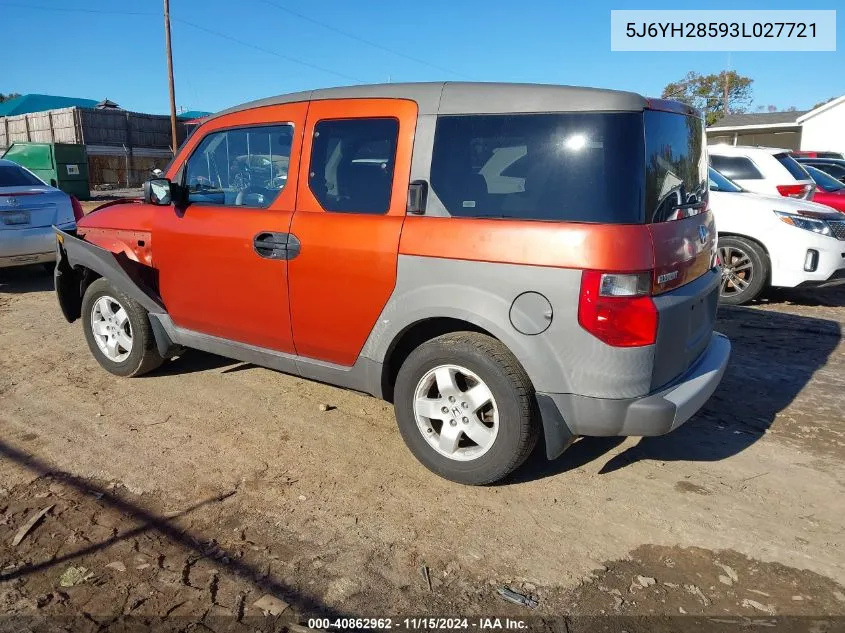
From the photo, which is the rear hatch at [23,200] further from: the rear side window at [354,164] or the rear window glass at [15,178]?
the rear side window at [354,164]

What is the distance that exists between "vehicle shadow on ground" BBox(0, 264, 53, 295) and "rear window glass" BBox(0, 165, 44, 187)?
125cm

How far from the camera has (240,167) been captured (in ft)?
13.5

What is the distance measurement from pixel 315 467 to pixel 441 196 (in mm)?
1629

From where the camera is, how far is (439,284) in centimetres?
318

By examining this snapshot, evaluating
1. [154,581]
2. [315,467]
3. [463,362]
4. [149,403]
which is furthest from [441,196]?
[149,403]

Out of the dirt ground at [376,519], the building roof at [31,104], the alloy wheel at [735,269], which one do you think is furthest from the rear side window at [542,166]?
Answer: the building roof at [31,104]

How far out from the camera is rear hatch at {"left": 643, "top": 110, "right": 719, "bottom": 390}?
2912 mm

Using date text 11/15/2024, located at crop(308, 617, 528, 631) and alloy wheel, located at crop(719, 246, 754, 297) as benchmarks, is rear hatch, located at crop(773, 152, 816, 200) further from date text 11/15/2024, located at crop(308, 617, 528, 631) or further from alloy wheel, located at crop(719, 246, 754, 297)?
date text 11/15/2024, located at crop(308, 617, 528, 631)

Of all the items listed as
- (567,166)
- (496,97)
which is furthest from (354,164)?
(567,166)

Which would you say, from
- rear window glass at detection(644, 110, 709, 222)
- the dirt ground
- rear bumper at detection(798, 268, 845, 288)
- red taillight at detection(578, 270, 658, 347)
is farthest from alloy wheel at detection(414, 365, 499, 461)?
rear bumper at detection(798, 268, 845, 288)

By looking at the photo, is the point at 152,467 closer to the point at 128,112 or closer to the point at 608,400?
the point at 608,400

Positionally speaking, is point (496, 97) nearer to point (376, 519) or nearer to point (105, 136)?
point (376, 519)

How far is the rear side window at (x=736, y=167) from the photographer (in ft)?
27.3

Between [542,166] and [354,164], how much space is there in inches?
43.8
